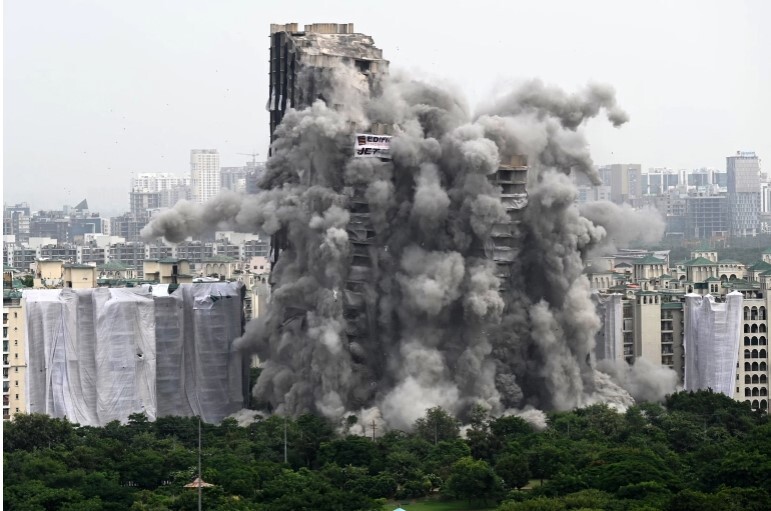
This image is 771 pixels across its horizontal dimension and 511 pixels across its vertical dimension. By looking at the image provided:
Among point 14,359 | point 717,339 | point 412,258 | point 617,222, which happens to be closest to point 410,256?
point 412,258

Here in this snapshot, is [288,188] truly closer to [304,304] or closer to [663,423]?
[304,304]

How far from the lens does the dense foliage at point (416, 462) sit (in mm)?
43188

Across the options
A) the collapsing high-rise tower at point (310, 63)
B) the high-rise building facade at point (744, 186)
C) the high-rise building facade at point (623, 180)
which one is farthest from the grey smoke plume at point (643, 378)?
the high-rise building facade at point (744, 186)

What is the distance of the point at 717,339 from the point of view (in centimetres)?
6200

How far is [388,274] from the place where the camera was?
5784 centimetres

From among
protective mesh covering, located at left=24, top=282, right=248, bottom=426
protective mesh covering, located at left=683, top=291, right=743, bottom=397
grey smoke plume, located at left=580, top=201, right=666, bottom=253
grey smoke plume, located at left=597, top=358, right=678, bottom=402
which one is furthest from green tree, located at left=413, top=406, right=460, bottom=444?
protective mesh covering, located at left=683, top=291, right=743, bottom=397

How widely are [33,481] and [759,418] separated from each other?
2146 centimetres

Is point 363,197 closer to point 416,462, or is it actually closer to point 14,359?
point 14,359

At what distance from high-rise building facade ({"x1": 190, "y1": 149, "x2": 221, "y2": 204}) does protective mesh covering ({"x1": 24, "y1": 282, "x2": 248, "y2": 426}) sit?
10279 cm

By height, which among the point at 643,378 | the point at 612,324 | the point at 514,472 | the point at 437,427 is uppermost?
the point at 612,324

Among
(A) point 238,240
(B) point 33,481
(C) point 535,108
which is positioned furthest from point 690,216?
(B) point 33,481

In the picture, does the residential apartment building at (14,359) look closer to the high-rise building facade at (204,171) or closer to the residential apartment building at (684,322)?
the residential apartment building at (684,322)

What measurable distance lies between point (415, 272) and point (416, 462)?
933 centimetres

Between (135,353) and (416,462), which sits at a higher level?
(135,353)
